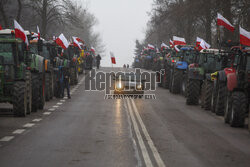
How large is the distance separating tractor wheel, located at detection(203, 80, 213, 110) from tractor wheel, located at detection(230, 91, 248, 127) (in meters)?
5.85

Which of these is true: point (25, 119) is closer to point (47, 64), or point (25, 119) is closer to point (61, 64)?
point (47, 64)

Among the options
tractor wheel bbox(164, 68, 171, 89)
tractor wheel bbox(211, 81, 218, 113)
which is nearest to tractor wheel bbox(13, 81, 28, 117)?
tractor wheel bbox(211, 81, 218, 113)

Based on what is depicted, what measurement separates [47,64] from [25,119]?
29.7 ft

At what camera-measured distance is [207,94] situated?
23.1 m

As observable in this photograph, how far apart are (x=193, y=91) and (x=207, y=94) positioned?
8.50 ft

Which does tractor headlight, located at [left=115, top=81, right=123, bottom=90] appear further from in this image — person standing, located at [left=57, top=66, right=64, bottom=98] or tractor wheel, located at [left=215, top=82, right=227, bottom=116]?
tractor wheel, located at [left=215, top=82, right=227, bottom=116]

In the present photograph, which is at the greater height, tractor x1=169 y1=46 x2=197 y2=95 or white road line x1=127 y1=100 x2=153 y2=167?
tractor x1=169 y1=46 x2=197 y2=95

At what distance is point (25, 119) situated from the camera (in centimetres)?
1812

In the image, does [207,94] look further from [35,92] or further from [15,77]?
[15,77]

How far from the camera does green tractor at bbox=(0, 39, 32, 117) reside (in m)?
18.1

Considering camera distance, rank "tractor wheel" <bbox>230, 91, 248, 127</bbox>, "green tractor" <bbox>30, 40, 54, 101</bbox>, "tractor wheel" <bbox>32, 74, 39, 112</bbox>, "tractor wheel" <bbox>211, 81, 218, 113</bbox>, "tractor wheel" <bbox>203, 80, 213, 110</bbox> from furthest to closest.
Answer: "green tractor" <bbox>30, 40, 54, 101</bbox>
"tractor wheel" <bbox>203, 80, 213, 110</bbox>
"tractor wheel" <bbox>211, 81, 218, 113</bbox>
"tractor wheel" <bbox>32, 74, 39, 112</bbox>
"tractor wheel" <bbox>230, 91, 248, 127</bbox>

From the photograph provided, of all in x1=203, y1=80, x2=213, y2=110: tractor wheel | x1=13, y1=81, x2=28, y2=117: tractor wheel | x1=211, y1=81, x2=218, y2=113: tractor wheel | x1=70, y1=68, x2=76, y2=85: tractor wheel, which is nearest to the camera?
x1=13, y1=81, x2=28, y2=117: tractor wheel

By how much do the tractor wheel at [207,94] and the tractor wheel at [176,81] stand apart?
8.44 meters

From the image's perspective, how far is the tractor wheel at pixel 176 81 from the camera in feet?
106
